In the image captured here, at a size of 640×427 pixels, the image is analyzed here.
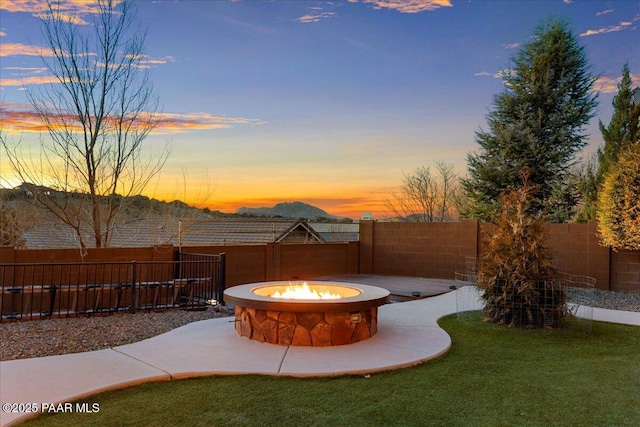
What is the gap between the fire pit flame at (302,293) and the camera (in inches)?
246

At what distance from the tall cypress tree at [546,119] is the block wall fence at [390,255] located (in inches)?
145

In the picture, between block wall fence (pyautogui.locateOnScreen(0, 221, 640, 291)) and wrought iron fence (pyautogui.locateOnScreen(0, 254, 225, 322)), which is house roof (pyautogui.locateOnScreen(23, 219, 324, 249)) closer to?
block wall fence (pyautogui.locateOnScreen(0, 221, 640, 291))

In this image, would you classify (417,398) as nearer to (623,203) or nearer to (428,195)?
(623,203)

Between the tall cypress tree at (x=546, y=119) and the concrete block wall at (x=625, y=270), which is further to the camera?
→ the tall cypress tree at (x=546, y=119)

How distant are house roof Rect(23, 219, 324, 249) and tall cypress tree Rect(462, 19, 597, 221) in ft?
26.3

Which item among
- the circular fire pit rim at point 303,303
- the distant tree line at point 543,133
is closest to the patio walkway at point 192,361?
the circular fire pit rim at point 303,303

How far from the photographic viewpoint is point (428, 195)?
22688 mm

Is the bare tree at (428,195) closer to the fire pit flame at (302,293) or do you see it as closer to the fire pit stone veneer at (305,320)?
the fire pit flame at (302,293)

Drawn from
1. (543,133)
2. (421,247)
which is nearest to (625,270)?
(421,247)

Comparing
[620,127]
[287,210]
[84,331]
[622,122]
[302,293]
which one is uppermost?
[622,122]

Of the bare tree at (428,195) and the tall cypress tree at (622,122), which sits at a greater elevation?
the tall cypress tree at (622,122)

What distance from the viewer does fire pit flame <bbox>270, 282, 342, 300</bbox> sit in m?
6.24

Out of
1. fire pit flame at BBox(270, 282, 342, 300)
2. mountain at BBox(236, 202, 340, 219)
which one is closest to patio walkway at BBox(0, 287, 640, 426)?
fire pit flame at BBox(270, 282, 342, 300)

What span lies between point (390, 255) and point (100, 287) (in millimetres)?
8663
